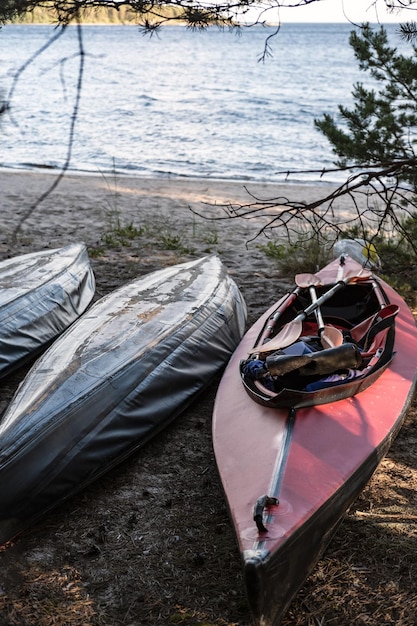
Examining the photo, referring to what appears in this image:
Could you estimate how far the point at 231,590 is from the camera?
2.91m

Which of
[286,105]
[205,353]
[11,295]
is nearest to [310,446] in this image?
[205,353]

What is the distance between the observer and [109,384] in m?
4.04

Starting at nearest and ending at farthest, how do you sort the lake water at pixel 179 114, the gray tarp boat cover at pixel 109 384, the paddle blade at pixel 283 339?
the gray tarp boat cover at pixel 109 384
the paddle blade at pixel 283 339
the lake water at pixel 179 114

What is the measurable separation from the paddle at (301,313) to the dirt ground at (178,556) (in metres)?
0.75

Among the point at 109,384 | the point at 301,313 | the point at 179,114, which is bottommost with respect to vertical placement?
the point at 179,114

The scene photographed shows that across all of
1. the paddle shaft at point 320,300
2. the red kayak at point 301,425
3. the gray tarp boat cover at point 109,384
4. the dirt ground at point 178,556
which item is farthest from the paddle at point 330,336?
the gray tarp boat cover at point 109,384

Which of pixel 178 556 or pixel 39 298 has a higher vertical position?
pixel 39 298

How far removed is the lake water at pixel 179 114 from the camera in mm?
16469

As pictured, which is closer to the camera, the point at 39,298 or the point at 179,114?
the point at 39,298

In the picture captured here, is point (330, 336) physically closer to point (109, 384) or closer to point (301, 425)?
point (301, 425)

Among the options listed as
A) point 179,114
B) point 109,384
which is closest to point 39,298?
point 109,384

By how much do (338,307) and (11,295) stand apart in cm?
261

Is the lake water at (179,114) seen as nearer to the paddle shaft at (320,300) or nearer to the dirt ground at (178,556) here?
the paddle shaft at (320,300)

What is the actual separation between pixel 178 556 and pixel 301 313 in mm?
2061
